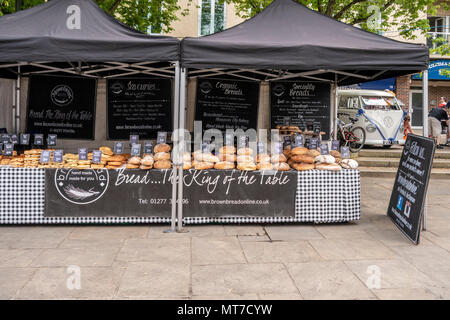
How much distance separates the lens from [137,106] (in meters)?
8.85

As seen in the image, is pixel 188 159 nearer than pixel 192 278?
No

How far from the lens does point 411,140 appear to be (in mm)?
6336

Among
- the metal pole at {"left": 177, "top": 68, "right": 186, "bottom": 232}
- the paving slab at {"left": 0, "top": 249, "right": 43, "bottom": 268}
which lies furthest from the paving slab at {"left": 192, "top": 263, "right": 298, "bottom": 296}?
the paving slab at {"left": 0, "top": 249, "right": 43, "bottom": 268}

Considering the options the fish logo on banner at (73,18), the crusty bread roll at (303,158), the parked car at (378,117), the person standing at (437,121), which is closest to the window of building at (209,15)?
the parked car at (378,117)

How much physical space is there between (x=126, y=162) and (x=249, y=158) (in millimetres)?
1846

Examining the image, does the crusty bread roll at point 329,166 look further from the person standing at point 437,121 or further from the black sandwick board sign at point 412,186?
the person standing at point 437,121

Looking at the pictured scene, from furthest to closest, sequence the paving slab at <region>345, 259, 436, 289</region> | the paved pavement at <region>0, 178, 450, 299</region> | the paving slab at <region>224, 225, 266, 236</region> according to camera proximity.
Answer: the paving slab at <region>224, 225, 266, 236</region> → the paving slab at <region>345, 259, 436, 289</region> → the paved pavement at <region>0, 178, 450, 299</region>

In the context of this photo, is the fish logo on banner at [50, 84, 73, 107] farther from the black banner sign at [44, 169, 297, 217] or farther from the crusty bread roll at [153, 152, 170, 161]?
the crusty bread roll at [153, 152, 170, 161]

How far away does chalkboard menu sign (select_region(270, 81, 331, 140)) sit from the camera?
9320mm

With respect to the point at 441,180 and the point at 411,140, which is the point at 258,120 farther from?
the point at 441,180

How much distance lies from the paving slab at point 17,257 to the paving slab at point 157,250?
0.96m

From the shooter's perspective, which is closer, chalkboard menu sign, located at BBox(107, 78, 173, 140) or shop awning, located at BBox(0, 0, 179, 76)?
shop awning, located at BBox(0, 0, 179, 76)

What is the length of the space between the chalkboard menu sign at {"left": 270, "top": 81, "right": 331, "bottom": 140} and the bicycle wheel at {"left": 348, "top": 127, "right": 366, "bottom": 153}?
4.21 metres
